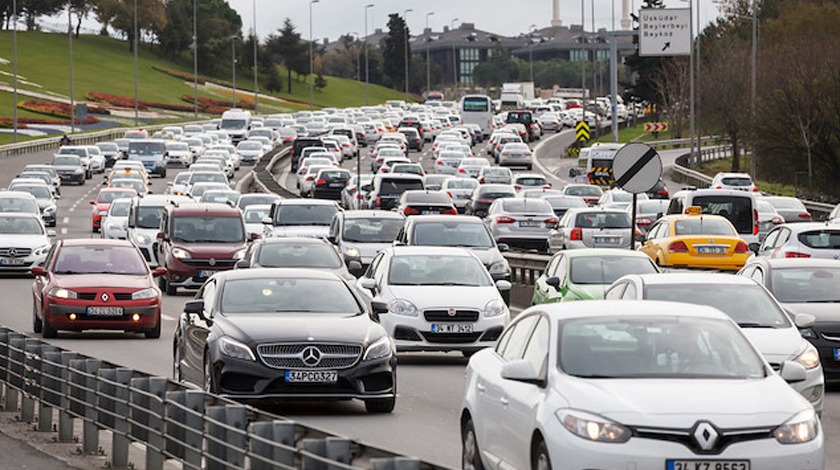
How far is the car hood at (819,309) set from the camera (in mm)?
20656

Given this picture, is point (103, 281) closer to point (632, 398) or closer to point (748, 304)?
point (748, 304)

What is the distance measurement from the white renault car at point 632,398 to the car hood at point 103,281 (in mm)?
14278

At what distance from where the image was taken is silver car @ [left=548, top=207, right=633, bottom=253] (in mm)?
41469

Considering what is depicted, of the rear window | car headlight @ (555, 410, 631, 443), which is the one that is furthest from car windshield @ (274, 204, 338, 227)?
car headlight @ (555, 410, 631, 443)

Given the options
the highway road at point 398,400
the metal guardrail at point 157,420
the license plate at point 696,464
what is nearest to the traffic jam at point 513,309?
the license plate at point 696,464

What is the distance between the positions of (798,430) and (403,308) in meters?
12.9

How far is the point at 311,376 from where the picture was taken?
1714cm

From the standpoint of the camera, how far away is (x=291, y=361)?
56.1ft

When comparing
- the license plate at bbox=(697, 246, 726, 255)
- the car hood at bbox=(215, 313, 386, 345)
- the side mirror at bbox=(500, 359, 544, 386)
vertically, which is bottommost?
the license plate at bbox=(697, 246, 726, 255)

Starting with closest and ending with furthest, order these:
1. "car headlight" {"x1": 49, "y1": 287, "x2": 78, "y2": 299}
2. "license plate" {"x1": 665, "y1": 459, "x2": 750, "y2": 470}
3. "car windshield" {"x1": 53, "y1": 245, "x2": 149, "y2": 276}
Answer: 1. "license plate" {"x1": 665, "y1": 459, "x2": 750, "y2": 470}
2. "car headlight" {"x1": 49, "y1": 287, "x2": 78, "y2": 299}
3. "car windshield" {"x1": 53, "y1": 245, "x2": 149, "y2": 276}

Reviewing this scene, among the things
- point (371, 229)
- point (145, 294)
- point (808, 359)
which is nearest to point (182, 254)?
point (371, 229)

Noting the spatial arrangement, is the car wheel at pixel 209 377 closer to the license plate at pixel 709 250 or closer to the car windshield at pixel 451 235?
the car windshield at pixel 451 235

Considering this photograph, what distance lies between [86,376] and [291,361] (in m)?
2.30

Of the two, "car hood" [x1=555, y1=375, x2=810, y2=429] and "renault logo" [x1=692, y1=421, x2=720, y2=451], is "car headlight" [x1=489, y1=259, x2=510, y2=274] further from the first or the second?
"renault logo" [x1=692, y1=421, x2=720, y2=451]
